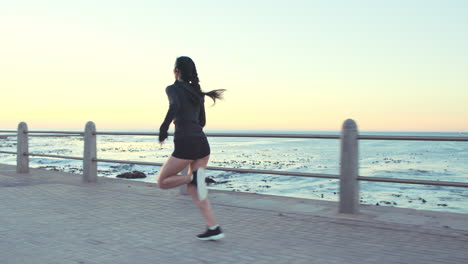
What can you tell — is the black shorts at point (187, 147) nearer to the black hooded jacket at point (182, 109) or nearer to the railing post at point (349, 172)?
the black hooded jacket at point (182, 109)

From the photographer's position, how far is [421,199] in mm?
17984

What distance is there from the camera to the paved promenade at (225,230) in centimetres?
431

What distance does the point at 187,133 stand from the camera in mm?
4797

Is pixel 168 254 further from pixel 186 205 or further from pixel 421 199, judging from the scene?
pixel 421 199

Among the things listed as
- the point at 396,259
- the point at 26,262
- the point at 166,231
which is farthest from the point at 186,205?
the point at 396,259

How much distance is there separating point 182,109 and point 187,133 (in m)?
0.26

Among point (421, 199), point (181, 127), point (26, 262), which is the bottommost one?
point (421, 199)

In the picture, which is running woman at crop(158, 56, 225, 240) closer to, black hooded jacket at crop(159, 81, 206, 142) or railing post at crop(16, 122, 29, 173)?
black hooded jacket at crop(159, 81, 206, 142)

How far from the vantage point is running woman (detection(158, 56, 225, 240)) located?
4.79 metres

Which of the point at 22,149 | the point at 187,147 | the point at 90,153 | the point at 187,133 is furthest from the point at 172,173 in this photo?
the point at 22,149

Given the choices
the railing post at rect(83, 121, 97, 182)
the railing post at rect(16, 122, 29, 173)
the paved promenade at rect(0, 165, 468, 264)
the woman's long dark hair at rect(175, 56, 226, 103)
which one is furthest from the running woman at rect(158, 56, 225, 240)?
the railing post at rect(16, 122, 29, 173)

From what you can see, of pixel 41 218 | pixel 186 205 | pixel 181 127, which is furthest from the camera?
pixel 186 205

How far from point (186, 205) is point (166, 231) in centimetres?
170

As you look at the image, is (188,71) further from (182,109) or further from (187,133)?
(187,133)
